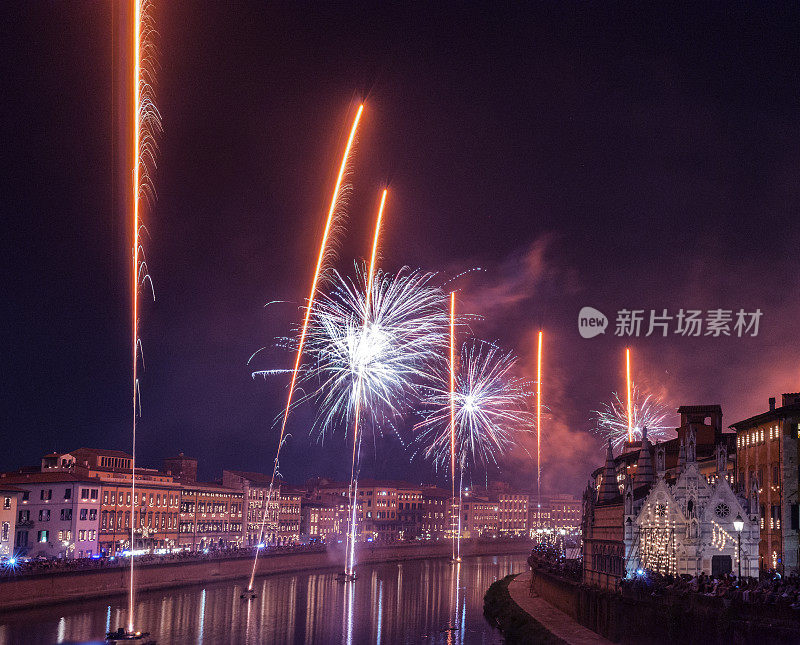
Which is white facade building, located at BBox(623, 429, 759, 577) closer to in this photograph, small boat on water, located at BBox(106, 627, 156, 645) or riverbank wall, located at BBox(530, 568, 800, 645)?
riverbank wall, located at BBox(530, 568, 800, 645)

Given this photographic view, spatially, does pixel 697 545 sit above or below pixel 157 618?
above

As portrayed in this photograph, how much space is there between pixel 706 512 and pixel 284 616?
3259 cm

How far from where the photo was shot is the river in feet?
185

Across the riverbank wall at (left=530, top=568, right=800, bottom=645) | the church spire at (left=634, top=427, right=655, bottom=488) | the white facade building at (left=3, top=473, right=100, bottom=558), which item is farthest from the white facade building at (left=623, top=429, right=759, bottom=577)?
the white facade building at (left=3, top=473, right=100, bottom=558)

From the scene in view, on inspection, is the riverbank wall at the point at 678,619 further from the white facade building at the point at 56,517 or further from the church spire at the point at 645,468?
the white facade building at the point at 56,517

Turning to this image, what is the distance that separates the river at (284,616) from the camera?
2223 inches

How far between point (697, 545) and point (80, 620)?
1503 inches

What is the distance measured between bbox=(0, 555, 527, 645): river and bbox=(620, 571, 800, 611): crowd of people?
16.5 metres

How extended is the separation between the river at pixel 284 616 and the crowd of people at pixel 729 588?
54.3 feet

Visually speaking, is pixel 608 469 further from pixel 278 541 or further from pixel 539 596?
pixel 278 541

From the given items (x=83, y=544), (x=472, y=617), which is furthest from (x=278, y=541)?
(x=472, y=617)

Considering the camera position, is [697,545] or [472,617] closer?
[697,545]

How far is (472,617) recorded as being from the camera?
68.9 m

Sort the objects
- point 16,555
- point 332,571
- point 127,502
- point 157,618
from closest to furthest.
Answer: point 157,618
point 16,555
point 127,502
point 332,571
